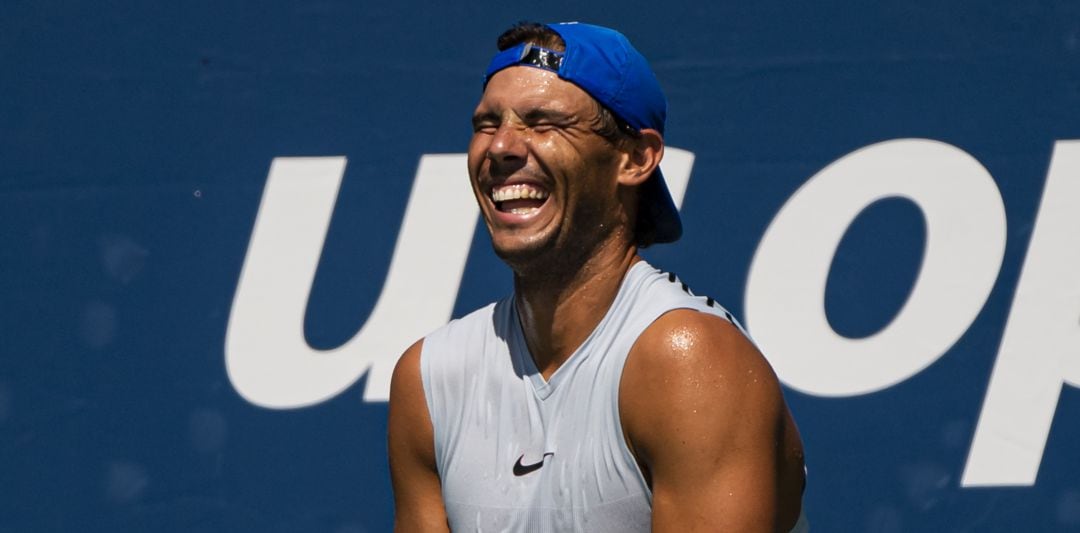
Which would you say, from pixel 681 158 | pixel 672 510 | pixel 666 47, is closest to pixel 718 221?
pixel 681 158

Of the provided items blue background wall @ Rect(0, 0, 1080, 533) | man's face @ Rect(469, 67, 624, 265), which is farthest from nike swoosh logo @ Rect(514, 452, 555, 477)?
blue background wall @ Rect(0, 0, 1080, 533)

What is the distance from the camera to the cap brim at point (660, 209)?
6.31ft

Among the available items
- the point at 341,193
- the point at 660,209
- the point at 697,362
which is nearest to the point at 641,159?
the point at 660,209

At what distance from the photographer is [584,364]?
1796mm

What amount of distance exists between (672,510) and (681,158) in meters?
1.51

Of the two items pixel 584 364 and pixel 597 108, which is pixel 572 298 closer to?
pixel 584 364

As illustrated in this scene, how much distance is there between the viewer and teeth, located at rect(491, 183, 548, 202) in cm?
181

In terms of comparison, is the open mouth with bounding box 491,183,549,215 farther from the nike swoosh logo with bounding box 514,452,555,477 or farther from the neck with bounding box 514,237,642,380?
the nike swoosh logo with bounding box 514,452,555,477

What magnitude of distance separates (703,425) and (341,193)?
1.61 m

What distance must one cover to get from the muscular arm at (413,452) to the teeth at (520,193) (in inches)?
11.3

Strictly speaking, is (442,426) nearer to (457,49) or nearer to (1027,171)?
(457,49)

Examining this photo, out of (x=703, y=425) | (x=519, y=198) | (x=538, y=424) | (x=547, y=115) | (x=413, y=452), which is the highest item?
(x=547, y=115)

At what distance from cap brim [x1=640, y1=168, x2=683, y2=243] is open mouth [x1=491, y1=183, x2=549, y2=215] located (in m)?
0.17

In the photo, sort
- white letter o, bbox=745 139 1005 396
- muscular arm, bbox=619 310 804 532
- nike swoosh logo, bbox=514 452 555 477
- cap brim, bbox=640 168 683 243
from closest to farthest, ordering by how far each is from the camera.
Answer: muscular arm, bbox=619 310 804 532 < nike swoosh logo, bbox=514 452 555 477 < cap brim, bbox=640 168 683 243 < white letter o, bbox=745 139 1005 396
